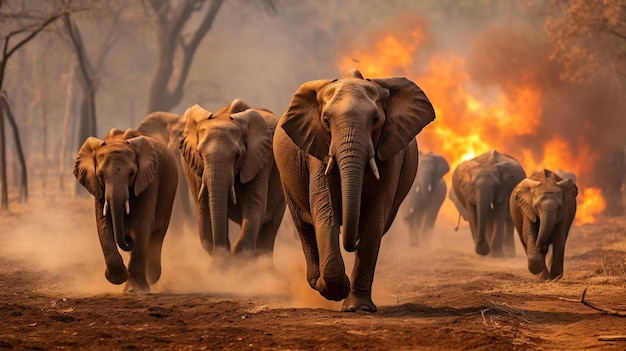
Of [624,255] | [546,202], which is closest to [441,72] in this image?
[624,255]

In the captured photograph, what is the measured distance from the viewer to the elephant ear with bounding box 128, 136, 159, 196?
1302 centimetres

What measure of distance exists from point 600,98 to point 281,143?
2438cm

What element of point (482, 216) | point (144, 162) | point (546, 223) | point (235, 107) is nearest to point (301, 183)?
point (144, 162)

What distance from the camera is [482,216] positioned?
69.4 ft

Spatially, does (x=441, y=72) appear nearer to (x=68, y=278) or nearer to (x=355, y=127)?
(x=68, y=278)

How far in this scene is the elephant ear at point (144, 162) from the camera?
1302 centimetres

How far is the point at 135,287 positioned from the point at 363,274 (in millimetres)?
Answer: 3520

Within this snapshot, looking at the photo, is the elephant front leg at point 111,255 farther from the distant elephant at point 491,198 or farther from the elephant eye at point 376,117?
the distant elephant at point 491,198

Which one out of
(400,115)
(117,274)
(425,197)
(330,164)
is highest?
(425,197)

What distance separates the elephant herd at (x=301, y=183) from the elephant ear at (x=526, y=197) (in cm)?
2

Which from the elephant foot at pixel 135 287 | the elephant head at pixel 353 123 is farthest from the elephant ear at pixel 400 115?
the elephant foot at pixel 135 287

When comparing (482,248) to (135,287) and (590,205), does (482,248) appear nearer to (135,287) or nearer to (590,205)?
(135,287)

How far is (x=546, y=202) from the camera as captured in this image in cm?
1578

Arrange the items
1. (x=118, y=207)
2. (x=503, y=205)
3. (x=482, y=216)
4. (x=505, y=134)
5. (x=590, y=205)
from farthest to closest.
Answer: (x=505, y=134)
(x=590, y=205)
(x=503, y=205)
(x=482, y=216)
(x=118, y=207)
